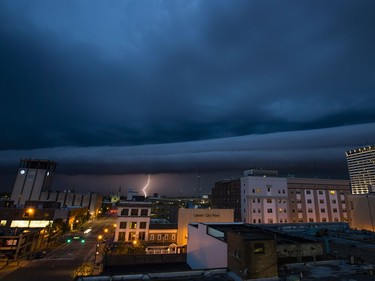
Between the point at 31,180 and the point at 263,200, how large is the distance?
Result: 541 feet

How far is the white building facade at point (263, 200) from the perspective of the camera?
9675cm

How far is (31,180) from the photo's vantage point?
547 ft

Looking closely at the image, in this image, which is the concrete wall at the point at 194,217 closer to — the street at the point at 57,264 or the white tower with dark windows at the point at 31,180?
the street at the point at 57,264

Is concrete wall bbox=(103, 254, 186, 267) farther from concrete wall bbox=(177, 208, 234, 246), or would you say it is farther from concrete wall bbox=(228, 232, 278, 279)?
concrete wall bbox=(228, 232, 278, 279)

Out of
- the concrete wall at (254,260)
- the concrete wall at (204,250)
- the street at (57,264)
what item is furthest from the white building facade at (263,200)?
the concrete wall at (254,260)

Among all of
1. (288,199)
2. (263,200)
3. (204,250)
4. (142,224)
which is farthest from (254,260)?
(288,199)

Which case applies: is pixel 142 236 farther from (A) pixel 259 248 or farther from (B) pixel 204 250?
(A) pixel 259 248

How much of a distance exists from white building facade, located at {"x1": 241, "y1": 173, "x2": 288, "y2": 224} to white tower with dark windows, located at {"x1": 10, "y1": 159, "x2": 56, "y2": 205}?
151 m

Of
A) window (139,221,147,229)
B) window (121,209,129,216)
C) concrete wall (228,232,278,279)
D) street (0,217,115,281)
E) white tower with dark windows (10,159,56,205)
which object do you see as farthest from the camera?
white tower with dark windows (10,159,56,205)

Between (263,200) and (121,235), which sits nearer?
(121,235)

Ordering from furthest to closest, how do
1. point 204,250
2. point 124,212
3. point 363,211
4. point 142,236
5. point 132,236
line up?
point 124,212 < point 142,236 < point 132,236 < point 363,211 < point 204,250

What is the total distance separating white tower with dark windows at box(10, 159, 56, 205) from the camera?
16225 centimetres

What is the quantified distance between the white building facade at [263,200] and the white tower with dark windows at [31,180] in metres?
151

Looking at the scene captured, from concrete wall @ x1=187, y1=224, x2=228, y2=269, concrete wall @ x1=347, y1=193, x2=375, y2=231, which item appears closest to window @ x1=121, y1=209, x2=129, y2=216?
concrete wall @ x1=187, y1=224, x2=228, y2=269
